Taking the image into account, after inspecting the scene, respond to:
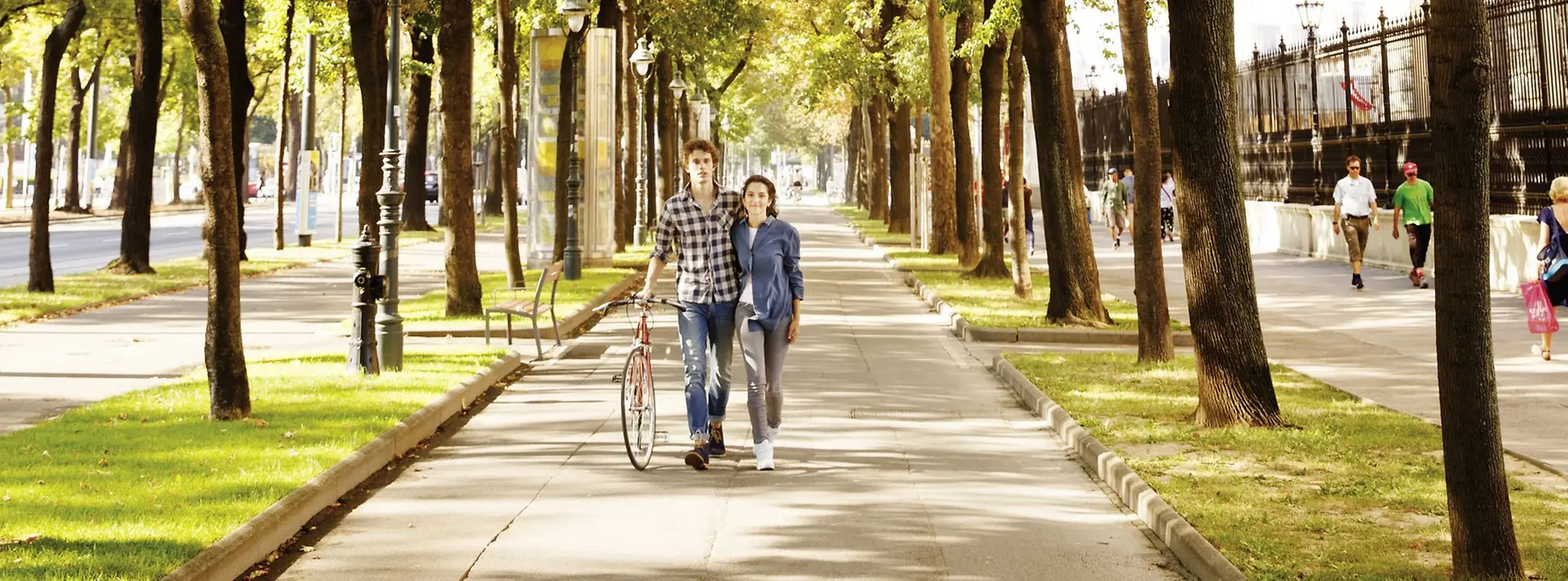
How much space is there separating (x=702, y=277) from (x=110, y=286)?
61.5 feet

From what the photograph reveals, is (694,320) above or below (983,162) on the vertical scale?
below

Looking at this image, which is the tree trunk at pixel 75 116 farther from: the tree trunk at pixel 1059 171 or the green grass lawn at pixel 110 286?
the tree trunk at pixel 1059 171

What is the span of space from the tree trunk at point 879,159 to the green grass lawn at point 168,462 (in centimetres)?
3794

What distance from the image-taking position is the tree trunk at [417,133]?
44250mm

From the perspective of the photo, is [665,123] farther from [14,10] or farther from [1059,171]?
[1059,171]

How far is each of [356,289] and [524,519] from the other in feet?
21.4

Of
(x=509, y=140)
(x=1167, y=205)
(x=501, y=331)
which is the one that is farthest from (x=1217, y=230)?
(x=1167, y=205)

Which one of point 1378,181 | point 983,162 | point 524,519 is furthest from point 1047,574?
point 1378,181

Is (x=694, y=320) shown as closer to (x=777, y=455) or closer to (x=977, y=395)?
(x=777, y=455)

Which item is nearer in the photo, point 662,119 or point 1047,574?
point 1047,574

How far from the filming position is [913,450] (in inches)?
458

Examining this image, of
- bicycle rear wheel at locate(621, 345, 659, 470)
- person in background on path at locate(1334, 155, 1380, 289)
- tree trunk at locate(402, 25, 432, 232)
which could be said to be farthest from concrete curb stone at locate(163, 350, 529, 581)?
tree trunk at locate(402, 25, 432, 232)

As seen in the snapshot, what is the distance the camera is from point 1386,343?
18.7 m

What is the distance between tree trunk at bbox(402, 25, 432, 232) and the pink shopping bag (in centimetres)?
2952
